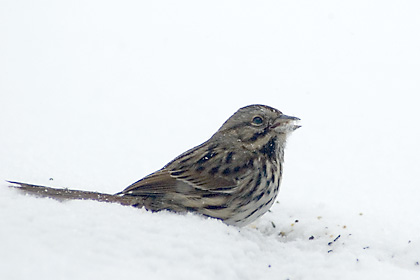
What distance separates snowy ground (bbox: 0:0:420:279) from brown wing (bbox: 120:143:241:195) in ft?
1.35

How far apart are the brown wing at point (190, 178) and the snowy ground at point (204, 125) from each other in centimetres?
41

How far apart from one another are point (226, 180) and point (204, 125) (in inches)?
209

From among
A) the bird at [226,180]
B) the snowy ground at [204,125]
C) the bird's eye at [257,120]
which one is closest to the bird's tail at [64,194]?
the bird at [226,180]

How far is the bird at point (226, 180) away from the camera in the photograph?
4637 mm

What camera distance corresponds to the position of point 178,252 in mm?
3334

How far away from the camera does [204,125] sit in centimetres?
1003

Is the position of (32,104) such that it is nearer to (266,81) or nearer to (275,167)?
(266,81)

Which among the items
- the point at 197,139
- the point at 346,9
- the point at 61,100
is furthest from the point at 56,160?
the point at 346,9

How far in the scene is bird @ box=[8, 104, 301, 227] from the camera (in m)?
4.64

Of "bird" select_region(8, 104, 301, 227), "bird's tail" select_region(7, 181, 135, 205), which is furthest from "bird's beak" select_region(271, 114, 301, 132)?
"bird's tail" select_region(7, 181, 135, 205)

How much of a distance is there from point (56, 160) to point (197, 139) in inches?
103

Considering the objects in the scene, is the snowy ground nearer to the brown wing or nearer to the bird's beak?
the brown wing

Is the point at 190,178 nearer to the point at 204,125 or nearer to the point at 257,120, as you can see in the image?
the point at 257,120

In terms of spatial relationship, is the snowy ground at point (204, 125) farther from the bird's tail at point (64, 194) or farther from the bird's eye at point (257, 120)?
the bird's eye at point (257, 120)
